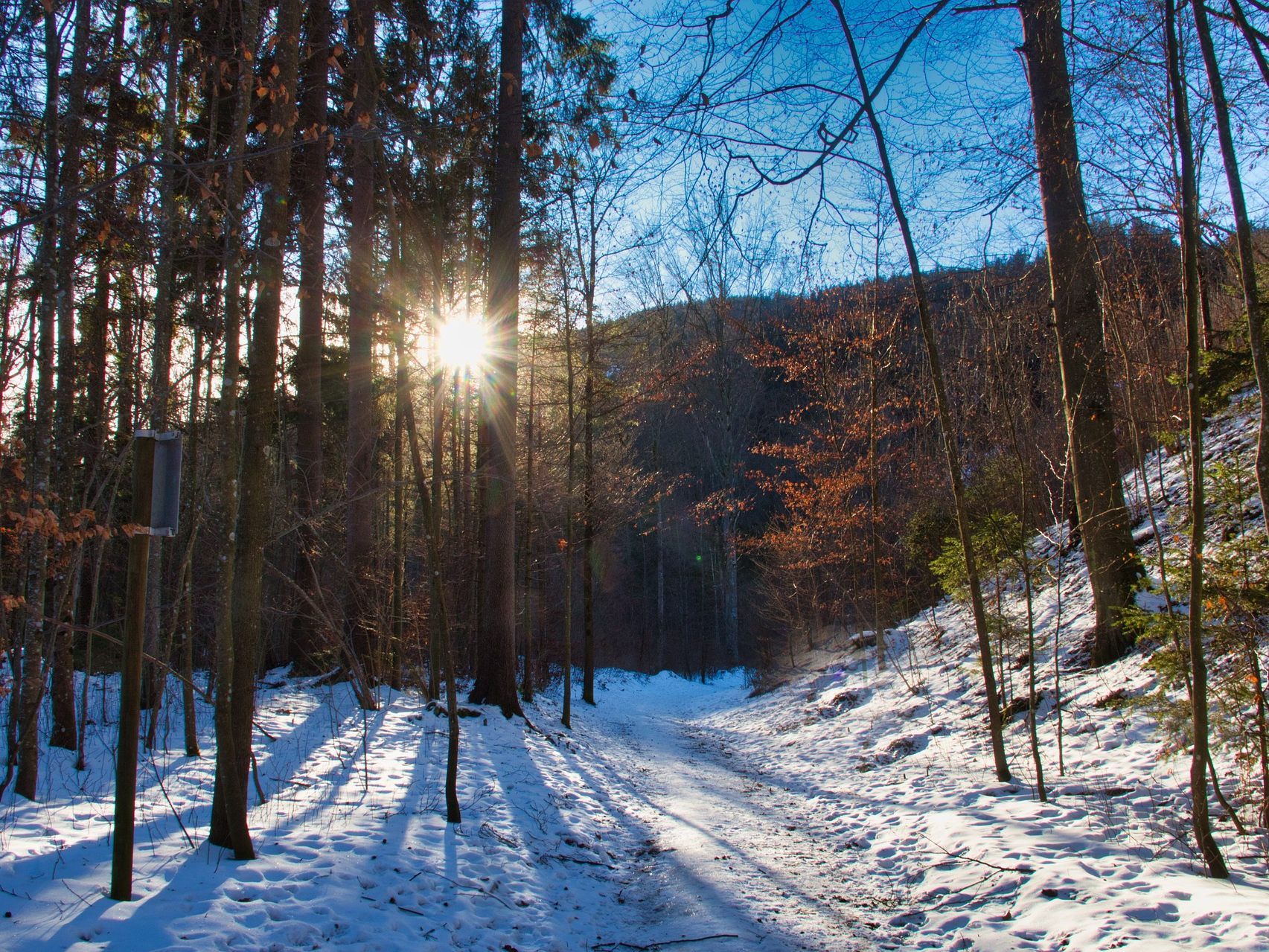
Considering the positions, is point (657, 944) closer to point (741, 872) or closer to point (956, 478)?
point (741, 872)

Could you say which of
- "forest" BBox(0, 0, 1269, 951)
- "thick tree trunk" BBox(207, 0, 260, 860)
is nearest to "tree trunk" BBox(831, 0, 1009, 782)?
"forest" BBox(0, 0, 1269, 951)

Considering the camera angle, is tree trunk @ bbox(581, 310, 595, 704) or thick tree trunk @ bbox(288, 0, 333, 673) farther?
tree trunk @ bbox(581, 310, 595, 704)

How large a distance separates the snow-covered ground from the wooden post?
0.66 feet

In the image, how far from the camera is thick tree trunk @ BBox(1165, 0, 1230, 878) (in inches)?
141

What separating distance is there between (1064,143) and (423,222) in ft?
20.8

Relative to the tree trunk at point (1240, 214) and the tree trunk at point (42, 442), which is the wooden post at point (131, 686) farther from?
the tree trunk at point (1240, 214)

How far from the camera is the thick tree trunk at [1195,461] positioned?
358 centimetres

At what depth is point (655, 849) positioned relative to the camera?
5637mm

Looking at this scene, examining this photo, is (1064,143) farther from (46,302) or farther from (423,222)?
(46,302)

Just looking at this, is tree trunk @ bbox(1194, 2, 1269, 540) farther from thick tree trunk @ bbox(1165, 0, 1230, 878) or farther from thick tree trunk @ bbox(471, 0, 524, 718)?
thick tree trunk @ bbox(471, 0, 524, 718)

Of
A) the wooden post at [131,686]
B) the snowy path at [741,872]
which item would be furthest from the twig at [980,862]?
the wooden post at [131,686]

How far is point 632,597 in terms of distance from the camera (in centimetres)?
3641

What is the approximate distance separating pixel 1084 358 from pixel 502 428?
7.39m

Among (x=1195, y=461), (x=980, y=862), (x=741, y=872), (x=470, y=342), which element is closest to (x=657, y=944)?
(x=741, y=872)
